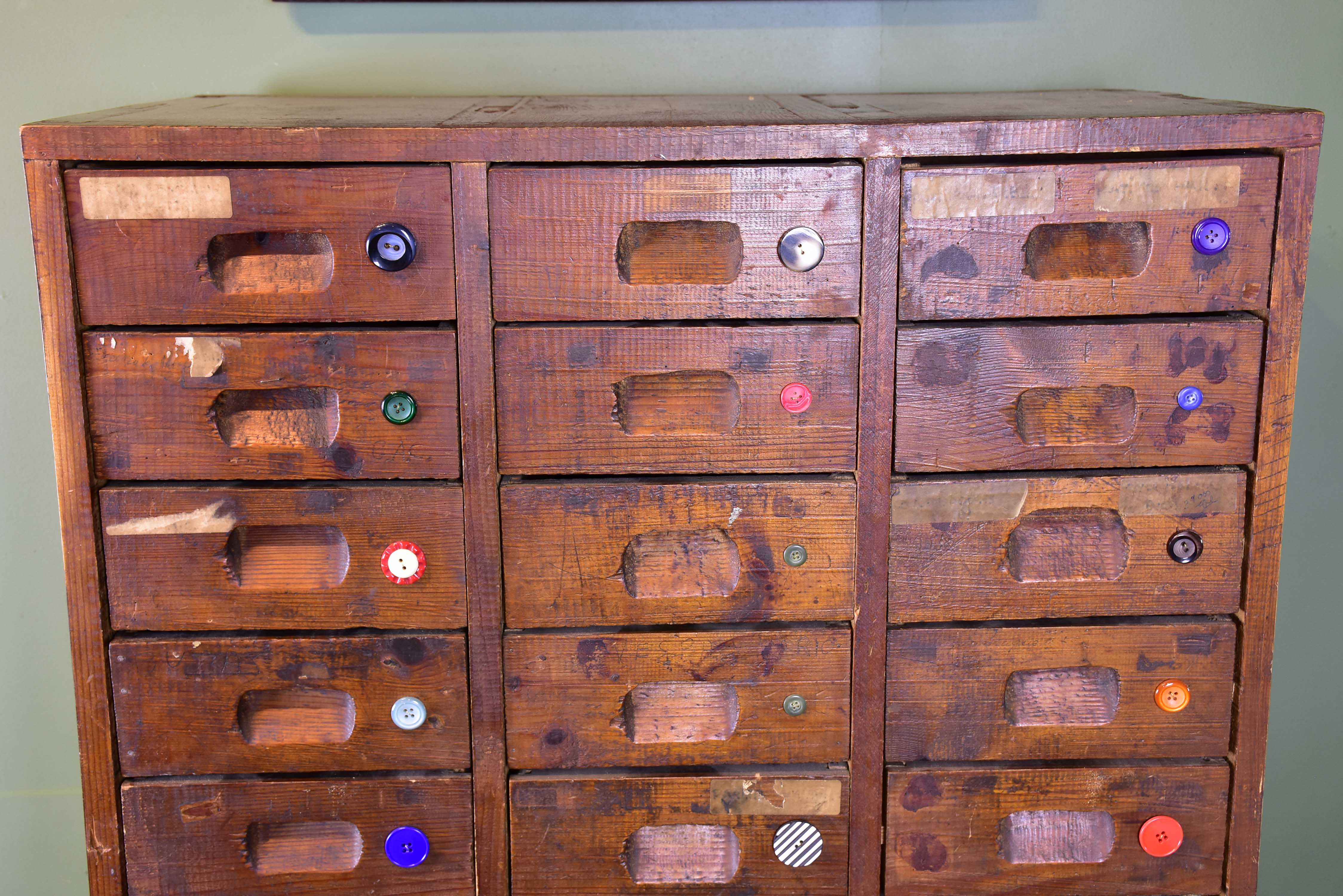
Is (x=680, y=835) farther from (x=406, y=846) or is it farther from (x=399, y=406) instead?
(x=399, y=406)

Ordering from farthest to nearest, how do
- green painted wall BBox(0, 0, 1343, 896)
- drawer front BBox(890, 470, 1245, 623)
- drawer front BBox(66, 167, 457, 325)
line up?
green painted wall BBox(0, 0, 1343, 896), drawer front BBox(890, 470, 1245, 623), drawer front BBox(66, 167, 457, 325)

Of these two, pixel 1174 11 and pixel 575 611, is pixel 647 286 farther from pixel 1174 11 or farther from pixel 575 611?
pixel 1174 11

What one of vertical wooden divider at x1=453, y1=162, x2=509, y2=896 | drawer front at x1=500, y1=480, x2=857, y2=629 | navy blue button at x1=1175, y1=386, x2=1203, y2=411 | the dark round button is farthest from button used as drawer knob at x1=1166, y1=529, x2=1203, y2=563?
the dark round button

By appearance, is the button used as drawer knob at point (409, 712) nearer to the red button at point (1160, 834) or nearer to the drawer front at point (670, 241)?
the drawer front at point (670, 241)

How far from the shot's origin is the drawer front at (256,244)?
3.86 ft

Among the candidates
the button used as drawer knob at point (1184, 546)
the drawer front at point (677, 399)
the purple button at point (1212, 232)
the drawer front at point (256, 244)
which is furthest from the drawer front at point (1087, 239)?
the drawer front at point (256, 244)

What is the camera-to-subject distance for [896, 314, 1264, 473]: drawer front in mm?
1239

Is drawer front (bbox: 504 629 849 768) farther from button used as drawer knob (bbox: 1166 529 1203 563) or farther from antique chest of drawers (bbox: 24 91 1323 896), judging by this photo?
button used as drawer knob (bbox: 1166 529 1203 563)

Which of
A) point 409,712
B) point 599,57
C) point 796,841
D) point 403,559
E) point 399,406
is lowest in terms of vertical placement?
point 796,841

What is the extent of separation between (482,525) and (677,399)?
273 mm

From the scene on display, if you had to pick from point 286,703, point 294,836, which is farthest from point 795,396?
point 294,836

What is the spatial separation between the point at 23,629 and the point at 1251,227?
76.3 inches

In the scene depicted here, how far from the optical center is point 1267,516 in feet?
4.22

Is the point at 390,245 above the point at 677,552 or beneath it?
above
